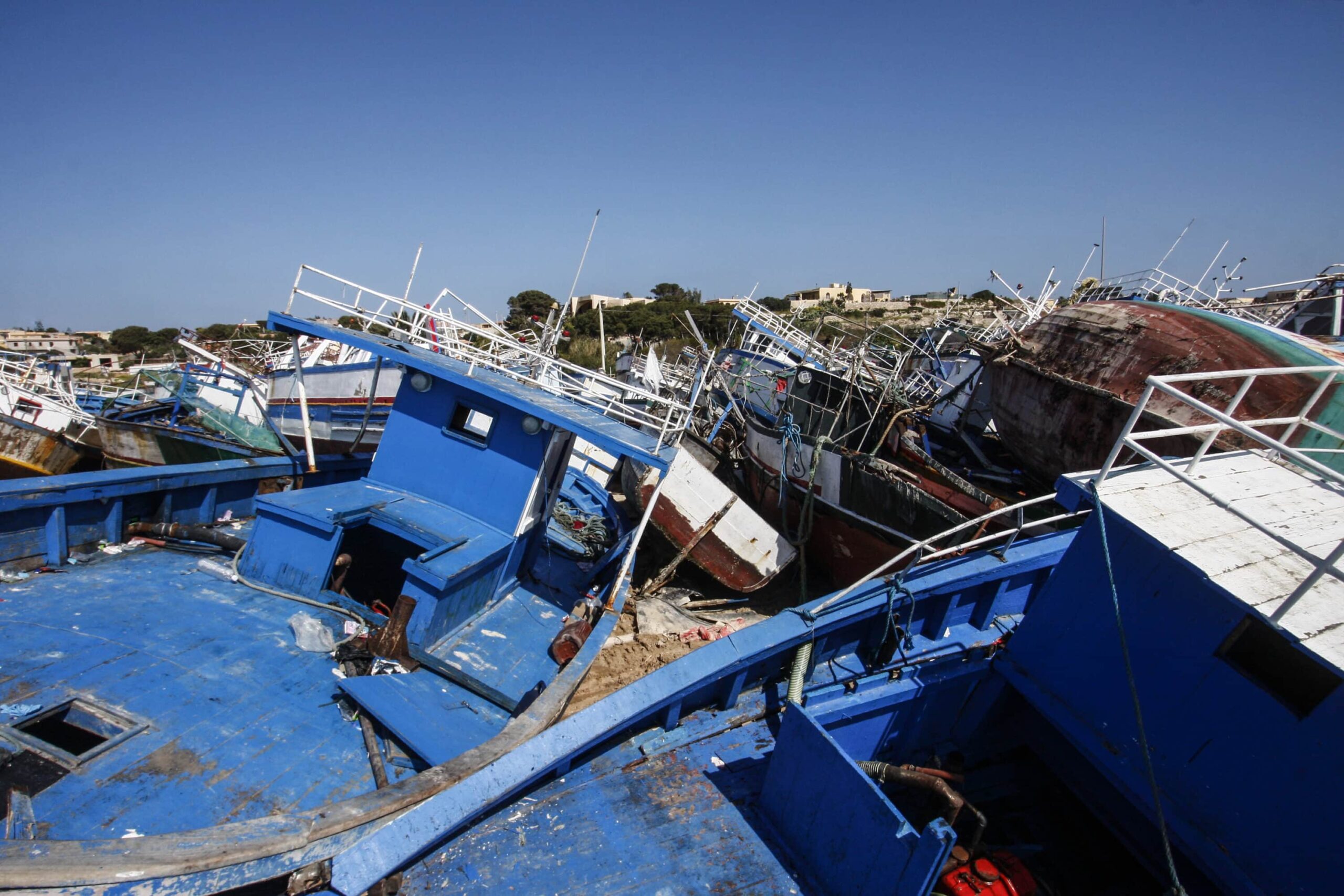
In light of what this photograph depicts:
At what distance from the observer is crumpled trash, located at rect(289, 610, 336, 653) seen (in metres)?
5.15

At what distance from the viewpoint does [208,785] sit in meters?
3.73

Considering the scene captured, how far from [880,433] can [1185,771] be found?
8.40m

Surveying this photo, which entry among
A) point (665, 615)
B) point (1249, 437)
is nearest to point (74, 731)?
point (665, 615)

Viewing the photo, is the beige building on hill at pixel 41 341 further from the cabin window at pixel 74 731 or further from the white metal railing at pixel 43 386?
the cabin window at pixel 74 731

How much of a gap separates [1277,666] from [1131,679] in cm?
70

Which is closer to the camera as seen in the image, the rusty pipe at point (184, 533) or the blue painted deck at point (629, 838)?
the blue painted deck at point (629, 838)

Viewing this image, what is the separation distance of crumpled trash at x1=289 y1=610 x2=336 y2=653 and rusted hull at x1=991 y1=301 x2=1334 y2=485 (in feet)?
26.5

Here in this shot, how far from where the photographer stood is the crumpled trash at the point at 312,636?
203 inches

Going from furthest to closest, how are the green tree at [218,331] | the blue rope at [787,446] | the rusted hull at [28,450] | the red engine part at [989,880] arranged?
the green tree at [218,331], the blue rope at [787,446], the rusted hull at [28,450], the red engine part at [989,880]

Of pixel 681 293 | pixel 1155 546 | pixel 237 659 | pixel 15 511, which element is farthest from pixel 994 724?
pixel 681 293

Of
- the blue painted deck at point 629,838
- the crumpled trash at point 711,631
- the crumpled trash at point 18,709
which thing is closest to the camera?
the blue painted deck at point 629,838

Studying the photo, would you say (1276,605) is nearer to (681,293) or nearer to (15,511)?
(15,511)

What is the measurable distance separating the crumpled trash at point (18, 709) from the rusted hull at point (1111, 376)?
9334 millimetres


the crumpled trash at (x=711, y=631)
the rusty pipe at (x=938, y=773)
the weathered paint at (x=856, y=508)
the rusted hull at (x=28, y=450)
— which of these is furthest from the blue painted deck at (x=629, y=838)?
the rusted hull at (x=28, y=450)
